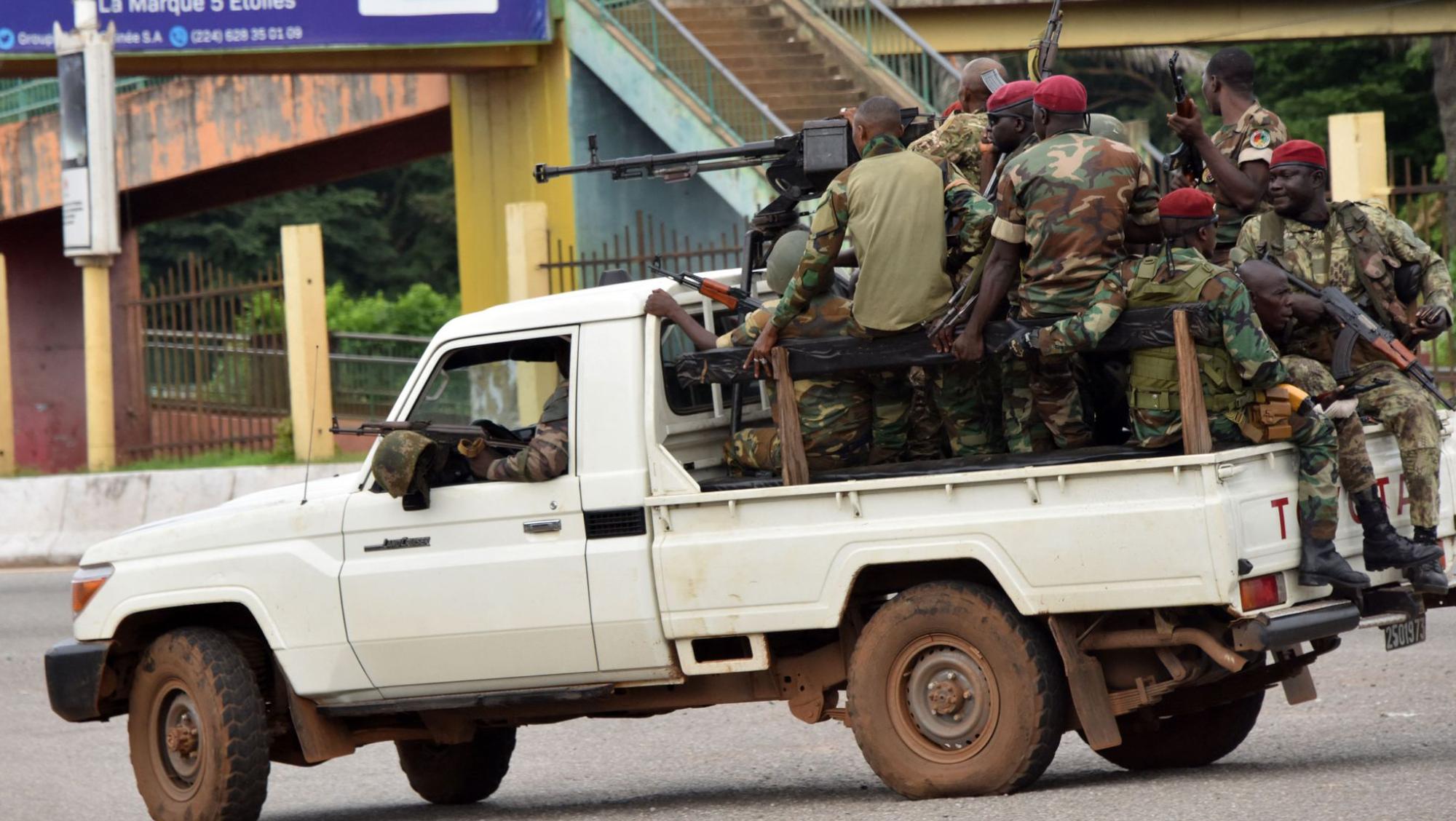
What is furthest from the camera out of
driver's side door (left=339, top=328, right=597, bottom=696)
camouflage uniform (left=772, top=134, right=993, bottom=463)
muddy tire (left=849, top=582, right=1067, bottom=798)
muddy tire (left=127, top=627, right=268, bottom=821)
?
muddy tire (left=127, top=627, right=268, bottom=821)

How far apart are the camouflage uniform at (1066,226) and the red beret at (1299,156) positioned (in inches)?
30.8

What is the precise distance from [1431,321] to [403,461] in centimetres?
389

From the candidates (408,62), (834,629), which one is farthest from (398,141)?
(834,629)

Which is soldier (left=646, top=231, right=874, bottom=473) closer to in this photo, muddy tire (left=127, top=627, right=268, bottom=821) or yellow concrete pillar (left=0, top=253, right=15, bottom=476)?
muddy tire (left=127, top=627, right=268, bottom=821)

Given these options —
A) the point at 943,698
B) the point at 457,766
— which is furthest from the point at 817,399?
the point at 457,766

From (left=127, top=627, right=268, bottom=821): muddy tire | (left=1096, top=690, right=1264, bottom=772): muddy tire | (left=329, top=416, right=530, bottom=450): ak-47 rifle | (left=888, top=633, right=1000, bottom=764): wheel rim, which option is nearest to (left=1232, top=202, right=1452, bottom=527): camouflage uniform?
(left=1096, top=690, right=1264, bottom=772): muddy tire

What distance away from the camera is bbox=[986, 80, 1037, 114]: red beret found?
24.0 ft

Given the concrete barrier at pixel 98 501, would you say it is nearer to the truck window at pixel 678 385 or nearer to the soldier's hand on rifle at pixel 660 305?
the truck window at pixel 678 385

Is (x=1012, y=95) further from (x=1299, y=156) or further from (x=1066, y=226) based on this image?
(x=1299, y=156)

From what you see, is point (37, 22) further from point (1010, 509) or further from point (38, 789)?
point (1010, 509)

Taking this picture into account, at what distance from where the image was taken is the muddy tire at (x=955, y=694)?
6523 millimetres

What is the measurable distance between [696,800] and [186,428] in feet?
47.4

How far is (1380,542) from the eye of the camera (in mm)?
6848

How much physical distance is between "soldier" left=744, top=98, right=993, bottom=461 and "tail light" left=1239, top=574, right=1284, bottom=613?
147 cm
